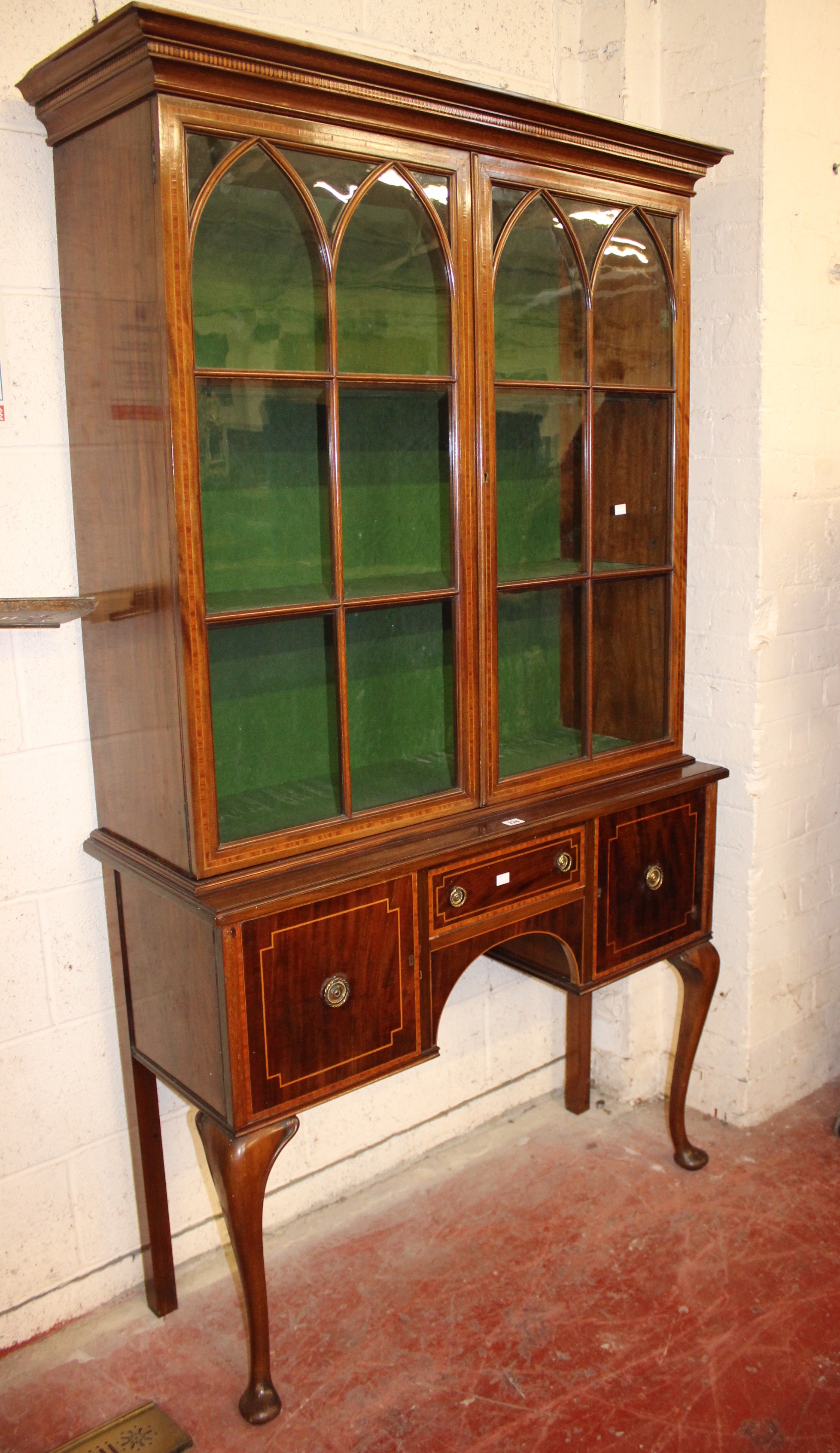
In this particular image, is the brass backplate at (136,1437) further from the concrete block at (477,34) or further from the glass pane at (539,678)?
the concrete block at (477,34)

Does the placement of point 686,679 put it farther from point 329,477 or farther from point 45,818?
point 45,818

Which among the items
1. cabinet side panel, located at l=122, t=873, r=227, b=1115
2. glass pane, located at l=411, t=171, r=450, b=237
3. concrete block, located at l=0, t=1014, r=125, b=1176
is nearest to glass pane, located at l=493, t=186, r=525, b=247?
glass pane, located at l=411, t=171, r=450, b=237

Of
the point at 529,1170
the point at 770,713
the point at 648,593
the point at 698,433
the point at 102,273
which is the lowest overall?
the point at 529,1170

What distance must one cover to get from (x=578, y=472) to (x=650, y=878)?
0.81 m

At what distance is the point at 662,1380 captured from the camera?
1971 millimetres

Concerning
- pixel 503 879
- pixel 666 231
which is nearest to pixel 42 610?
pixel 503 879

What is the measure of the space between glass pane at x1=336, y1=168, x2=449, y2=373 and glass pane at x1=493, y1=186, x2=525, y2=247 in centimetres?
13

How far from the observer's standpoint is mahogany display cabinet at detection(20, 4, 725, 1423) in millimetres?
1650

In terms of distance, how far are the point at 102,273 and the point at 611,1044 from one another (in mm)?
2063

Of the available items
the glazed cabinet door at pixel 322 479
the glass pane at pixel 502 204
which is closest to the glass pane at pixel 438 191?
the glazed cabinet door at pixel 322 479

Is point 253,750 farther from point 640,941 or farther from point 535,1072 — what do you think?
point 535,1072

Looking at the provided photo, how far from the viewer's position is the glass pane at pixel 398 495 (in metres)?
1.92

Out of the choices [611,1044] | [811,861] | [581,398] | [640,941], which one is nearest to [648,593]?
[581,398]

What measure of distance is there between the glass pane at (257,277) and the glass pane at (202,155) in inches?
1.0
